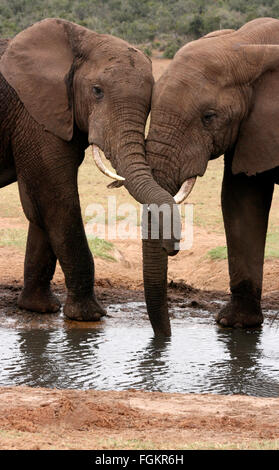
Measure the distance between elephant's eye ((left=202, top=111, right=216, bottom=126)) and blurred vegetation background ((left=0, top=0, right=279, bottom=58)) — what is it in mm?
29791

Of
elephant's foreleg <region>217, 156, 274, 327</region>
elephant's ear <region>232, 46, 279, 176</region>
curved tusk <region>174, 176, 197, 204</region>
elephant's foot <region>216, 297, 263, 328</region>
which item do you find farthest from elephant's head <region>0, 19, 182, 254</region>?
elephant's foot <region>216, 297, 263, 328</region>

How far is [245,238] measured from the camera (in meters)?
8.92

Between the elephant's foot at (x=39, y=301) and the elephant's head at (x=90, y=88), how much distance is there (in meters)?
1.83

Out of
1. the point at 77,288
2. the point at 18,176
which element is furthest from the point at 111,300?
the point at 18,176

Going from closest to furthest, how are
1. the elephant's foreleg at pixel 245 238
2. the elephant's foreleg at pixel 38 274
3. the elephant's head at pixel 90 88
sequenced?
the elephant's head at pixel 90 88
the elephant's foreleg at pixel 245 238
the elephant's foreleg at pixel 38 274

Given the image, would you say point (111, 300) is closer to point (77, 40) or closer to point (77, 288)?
point (77, 288)

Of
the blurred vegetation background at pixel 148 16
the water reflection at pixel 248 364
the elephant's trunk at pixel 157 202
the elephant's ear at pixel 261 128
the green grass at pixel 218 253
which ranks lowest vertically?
the water reflection at pixel 248 364

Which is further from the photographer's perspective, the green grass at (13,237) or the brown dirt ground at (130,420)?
the green grass at (13,237)

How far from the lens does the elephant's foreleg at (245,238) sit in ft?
28.7

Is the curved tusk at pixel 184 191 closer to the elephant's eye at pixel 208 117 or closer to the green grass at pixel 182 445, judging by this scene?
the elephant's eye at pixel 208 117

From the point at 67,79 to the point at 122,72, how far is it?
0.65 meters

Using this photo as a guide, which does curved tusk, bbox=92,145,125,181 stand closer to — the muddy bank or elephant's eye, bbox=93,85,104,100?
elephant's eye, bbox=93,85,104,100

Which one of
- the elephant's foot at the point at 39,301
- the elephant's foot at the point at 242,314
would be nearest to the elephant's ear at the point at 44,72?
the elephant's foot at the point at 39,301
